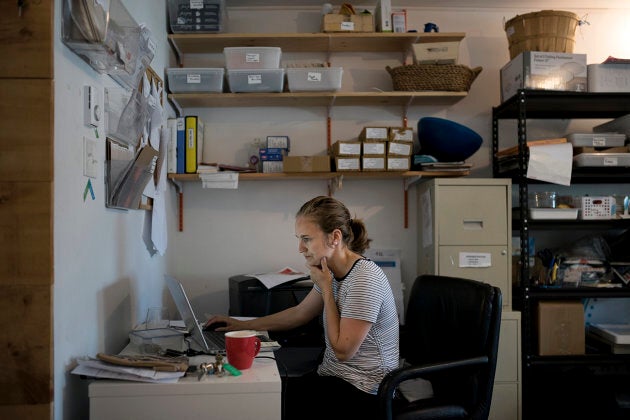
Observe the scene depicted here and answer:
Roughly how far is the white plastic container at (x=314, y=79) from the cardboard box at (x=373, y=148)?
0.33 m

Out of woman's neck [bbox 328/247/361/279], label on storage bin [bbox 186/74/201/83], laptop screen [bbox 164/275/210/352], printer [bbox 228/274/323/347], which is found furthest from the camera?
label on storage bin [bbox 186/74/201/83]

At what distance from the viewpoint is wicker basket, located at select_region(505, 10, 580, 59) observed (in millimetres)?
2893

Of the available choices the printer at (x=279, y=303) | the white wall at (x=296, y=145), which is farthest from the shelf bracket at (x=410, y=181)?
the printer at (x=279, y=303)

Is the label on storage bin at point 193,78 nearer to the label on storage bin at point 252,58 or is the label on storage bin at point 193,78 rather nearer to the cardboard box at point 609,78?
the label on storage bin at point 252,58

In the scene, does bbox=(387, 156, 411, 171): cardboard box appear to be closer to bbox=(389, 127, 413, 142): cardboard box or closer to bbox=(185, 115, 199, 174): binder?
bbox=(389, 127, 413, 142): cardboard box

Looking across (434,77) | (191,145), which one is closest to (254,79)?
(191,145)

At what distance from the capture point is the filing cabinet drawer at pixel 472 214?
9.30ft

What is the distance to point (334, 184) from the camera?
3098 mm

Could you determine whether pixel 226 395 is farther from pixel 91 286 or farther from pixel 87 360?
pixel 91 286

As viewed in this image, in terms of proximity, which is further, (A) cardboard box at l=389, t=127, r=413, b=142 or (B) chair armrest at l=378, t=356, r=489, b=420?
(A) cardboard box at l=389, t=127, r=413, b=142

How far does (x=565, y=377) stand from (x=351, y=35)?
2.11 meters

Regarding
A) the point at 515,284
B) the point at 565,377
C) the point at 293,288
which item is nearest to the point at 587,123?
the point at 515,284

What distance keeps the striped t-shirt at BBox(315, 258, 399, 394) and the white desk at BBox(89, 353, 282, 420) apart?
337 millimetres

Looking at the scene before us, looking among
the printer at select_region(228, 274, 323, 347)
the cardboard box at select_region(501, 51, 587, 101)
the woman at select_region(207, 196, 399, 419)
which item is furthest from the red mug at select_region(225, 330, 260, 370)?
the cardboard box at select_region(501, 51, 587, 101)
